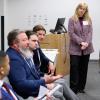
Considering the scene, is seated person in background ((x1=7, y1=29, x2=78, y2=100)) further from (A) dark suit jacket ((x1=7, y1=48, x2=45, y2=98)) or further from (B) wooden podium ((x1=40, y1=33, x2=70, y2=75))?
(B) wooden podium ((x1=40, y1=33, x2=70, y2=75))

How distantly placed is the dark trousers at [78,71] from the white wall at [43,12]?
343 cm

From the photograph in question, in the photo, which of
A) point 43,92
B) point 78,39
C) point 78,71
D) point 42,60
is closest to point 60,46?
point 78,71

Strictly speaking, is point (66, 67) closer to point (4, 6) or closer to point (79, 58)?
point (79, 58)

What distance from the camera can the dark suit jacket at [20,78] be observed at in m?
2.79

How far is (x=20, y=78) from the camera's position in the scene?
9.17 feet

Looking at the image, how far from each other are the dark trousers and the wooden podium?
1011 millimetres

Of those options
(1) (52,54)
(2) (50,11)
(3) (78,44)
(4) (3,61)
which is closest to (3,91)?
(4) (3,61)

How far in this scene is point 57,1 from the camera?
856cm

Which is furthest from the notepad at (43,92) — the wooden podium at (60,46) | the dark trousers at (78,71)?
the wooden podium at (60,46)

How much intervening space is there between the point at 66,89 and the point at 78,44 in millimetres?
1531

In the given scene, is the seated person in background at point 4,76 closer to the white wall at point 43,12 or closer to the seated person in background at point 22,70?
the seated person in background at point 22,70

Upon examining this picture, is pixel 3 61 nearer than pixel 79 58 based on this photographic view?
Yes

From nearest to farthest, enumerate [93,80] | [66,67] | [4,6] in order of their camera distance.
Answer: [93,80] → [66,67] → [4,6]

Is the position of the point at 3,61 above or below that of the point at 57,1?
below
